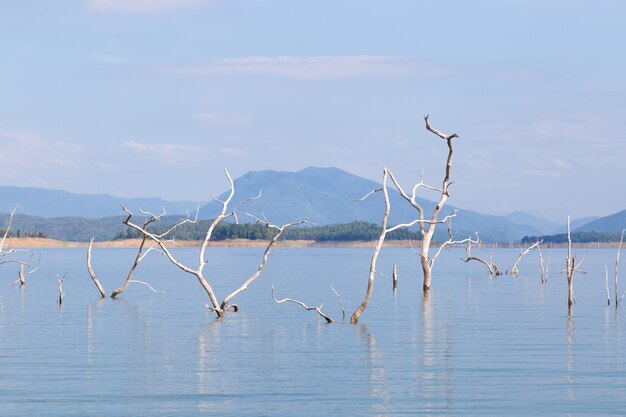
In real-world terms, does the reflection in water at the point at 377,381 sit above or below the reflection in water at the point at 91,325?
below

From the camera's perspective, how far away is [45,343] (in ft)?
130

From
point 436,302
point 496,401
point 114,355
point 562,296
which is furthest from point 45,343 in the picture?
point 562,296

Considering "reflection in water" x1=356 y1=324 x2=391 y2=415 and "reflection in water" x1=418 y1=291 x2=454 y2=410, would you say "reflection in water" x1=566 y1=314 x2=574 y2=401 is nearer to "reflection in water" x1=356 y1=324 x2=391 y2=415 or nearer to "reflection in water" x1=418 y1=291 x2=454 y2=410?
"reflection in water" x1=418 y1=291 x2=454 y2=410

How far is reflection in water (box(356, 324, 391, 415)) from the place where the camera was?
26531mm

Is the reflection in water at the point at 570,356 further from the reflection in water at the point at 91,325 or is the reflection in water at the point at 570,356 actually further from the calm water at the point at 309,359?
the reflection in water at the point at 91,325

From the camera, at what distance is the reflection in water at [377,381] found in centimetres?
2653

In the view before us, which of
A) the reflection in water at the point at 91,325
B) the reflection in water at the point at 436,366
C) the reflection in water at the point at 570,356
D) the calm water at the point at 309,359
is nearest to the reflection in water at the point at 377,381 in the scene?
the calm water at the point at 309,359

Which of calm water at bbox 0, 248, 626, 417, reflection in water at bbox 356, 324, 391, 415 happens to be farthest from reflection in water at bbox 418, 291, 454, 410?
reflection in water at bbox 356, 324, 391, 415

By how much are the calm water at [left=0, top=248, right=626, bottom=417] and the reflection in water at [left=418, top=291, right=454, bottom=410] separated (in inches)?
2.7

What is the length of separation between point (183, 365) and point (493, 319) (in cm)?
2142

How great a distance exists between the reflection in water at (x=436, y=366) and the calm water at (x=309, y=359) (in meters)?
0.07

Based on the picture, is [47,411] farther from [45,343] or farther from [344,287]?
[344,287]

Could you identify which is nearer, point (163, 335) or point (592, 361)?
point (592, 361)

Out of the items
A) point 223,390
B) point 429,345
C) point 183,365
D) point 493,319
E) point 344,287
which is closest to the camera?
point 223,390
